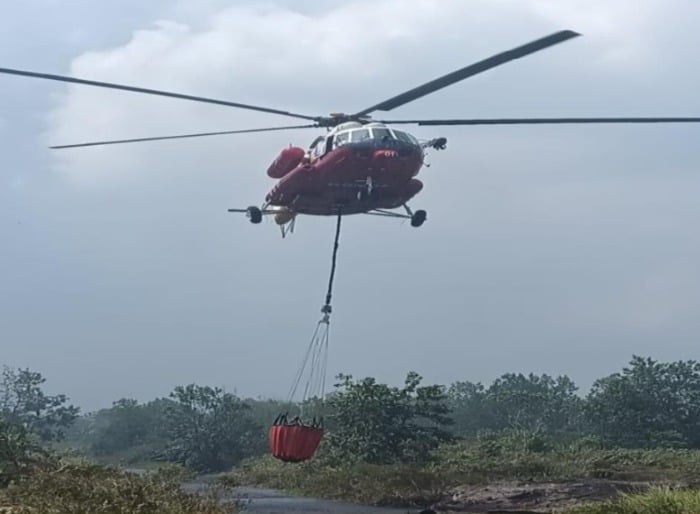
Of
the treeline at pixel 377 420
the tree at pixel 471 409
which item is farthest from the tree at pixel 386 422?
the tree at pixel 471 409

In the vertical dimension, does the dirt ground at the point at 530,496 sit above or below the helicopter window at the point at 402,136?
below

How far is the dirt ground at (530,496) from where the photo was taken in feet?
63.5

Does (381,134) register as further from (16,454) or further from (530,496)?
(530,496)

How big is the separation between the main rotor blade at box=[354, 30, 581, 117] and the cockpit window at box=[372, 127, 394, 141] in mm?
2268

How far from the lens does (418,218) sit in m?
17.6

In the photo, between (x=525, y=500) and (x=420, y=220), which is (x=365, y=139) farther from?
(x=525, y=500)

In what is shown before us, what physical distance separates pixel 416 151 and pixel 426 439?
17.6m

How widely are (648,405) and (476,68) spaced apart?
3983 cm

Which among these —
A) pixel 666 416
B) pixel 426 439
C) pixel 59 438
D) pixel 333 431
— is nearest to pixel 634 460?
pixel 426 439

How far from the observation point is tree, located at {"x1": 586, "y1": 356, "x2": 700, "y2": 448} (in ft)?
153

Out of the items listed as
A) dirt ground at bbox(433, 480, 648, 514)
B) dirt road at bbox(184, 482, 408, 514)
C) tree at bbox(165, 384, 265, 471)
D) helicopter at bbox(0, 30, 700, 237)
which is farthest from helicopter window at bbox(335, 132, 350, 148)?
tree at bbox(165, 384, 265, 471)

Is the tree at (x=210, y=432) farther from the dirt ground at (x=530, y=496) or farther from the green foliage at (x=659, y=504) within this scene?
the green foliage at (x=659, y=504)

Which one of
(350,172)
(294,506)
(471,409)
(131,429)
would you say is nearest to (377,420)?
(294,506)

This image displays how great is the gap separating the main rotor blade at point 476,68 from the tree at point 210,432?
1271 inches
